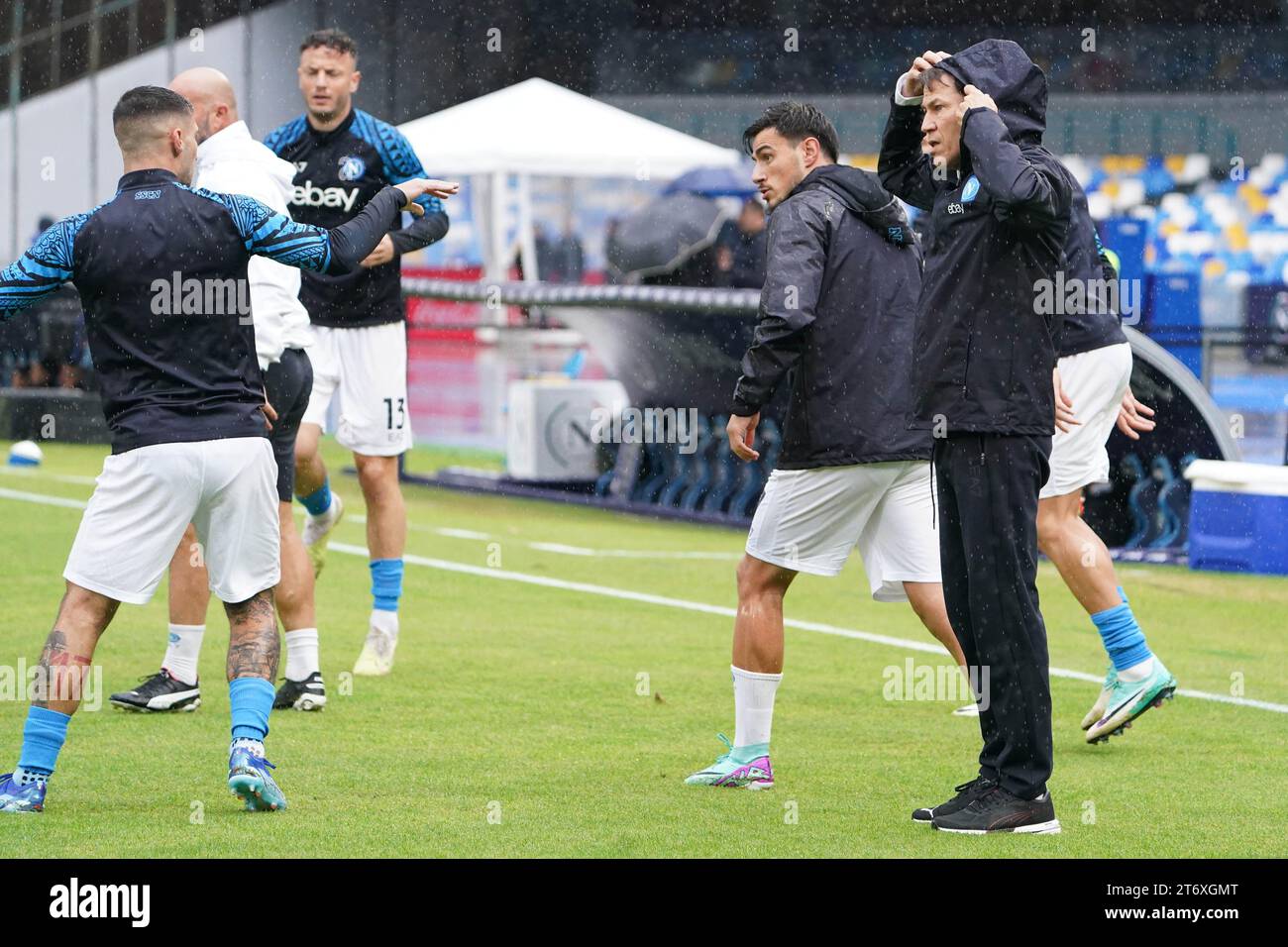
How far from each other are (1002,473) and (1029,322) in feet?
1.34

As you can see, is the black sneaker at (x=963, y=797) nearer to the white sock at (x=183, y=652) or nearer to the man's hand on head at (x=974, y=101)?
the man's hand on head at (x=974, y=101)

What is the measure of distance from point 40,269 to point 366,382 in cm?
306

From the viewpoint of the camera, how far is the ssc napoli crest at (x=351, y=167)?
827cm

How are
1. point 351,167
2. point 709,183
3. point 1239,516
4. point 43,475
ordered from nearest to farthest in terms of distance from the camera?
point 351,167 < point 1239,516 < point 43,475 < point 709,183

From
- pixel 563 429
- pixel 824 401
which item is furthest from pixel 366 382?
pixel 563 429

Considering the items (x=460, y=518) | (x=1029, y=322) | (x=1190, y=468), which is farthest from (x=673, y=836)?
(x=460, y=518)

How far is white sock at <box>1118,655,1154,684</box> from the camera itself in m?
6.93

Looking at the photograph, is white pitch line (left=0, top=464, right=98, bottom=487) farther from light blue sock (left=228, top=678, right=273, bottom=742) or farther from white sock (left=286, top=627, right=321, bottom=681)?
light blue sock (left=228, top=678, right=273, bottom=742)

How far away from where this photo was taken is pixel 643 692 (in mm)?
7969

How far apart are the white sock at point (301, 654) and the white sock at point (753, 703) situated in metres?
1.98

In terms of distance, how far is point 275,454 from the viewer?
7387 mm

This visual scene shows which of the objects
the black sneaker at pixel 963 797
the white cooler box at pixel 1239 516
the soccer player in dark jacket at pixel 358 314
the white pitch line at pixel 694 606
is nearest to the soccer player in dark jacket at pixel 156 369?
the black sneaker at pixel 963 797

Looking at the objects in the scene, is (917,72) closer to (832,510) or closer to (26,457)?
(832,510)

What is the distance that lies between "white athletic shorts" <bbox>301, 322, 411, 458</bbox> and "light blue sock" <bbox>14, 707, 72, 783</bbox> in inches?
120
